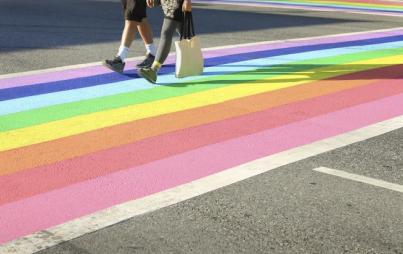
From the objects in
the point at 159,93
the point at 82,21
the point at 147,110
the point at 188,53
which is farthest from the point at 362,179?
the point at 82,21

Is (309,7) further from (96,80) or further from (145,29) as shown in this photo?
(96,80)

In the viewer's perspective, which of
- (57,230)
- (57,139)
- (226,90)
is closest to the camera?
(57,230)

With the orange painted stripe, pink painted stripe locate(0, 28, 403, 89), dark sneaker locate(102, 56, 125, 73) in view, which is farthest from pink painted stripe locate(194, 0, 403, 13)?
dark sneaker locate(102, 56, 125, 73)

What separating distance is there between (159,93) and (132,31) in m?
1.22

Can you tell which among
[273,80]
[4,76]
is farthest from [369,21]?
[4,76]

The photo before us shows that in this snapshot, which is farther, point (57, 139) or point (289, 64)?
point (289, 64)

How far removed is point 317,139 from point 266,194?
4.95 feet

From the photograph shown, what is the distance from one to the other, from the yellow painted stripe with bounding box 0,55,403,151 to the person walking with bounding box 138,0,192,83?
2.39ft

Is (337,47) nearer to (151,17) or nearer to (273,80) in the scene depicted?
(273,80)

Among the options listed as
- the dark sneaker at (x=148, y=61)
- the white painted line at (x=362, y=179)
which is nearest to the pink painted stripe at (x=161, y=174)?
the white painted line at (x=362, y=179)

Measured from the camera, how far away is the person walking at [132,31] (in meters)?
8.06

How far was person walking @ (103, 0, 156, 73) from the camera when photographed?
806cm

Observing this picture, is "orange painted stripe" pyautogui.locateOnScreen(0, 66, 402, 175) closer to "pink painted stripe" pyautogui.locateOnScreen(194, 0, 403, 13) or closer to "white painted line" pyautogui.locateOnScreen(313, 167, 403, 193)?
"white painted line" pyautogui.locateOnScreen(313, 167, 403, 193)

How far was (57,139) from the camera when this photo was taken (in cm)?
564
